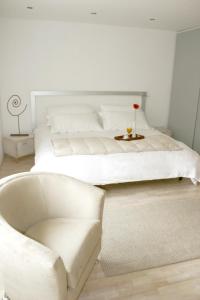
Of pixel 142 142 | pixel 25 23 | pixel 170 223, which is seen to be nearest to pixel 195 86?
pixel 142 142

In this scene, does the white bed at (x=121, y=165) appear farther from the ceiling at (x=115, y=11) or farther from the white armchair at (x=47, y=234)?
the ceiling at (x=115, y=11)

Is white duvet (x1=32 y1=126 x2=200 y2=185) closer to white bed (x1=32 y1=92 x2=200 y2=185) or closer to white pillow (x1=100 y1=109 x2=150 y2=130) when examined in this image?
white bed (x1=32 y1=92 x2=200 y2=185)

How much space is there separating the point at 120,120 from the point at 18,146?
1660 millimetres

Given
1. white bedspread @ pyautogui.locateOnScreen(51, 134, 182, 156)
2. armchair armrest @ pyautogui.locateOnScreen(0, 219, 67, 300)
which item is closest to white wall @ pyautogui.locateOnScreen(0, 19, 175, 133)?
white bedspread @ pyautogui.locateOnScreen(51, 134, 182, 156)

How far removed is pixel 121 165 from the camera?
2.88 meters

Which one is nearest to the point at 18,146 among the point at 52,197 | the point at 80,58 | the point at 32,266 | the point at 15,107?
the point at 15,107

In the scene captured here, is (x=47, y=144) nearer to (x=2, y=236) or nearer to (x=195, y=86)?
(x=2, y=236)

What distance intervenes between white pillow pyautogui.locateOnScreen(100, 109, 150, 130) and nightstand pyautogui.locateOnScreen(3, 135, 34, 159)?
1.24m

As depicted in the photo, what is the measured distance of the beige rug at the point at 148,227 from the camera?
1.98 m

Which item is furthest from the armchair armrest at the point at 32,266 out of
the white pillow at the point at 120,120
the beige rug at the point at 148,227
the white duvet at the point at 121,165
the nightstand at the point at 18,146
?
the white pillow at the point at 120,120

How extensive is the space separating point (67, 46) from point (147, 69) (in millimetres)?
1493

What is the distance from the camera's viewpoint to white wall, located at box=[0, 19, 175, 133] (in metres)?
3.86

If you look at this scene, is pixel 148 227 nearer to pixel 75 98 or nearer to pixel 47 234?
pixel 47 234

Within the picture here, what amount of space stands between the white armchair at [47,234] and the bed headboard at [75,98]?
103 inches
